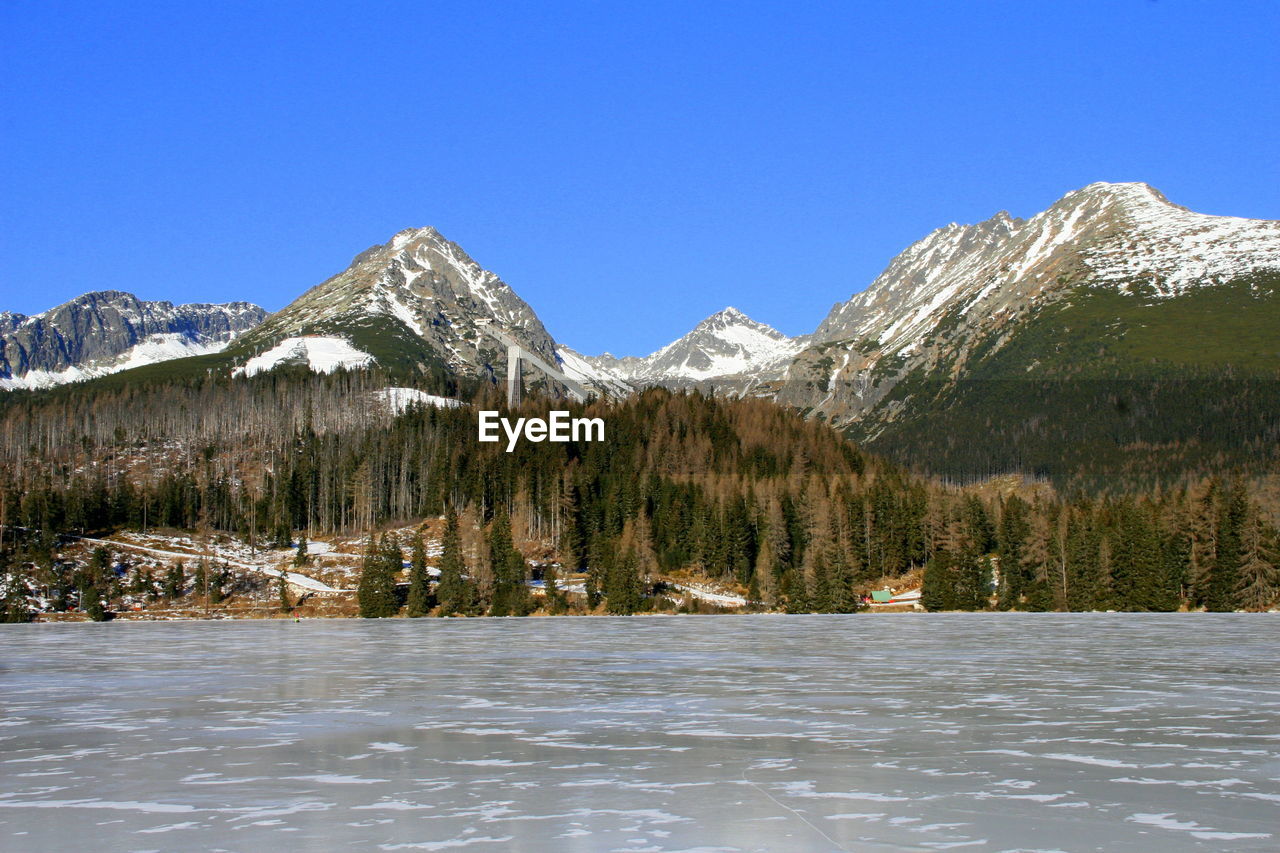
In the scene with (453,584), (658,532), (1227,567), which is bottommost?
(453,584)

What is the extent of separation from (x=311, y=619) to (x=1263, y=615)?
9125 cm

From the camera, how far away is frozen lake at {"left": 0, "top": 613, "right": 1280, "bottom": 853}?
20812 millimetres

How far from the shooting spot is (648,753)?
2944 cm

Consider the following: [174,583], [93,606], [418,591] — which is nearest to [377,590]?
[418,591]

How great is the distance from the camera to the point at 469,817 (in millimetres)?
21906

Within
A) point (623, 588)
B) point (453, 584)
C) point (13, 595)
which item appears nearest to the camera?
point (13, 595)

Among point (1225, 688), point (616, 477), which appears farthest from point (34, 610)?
point (1225, 688)

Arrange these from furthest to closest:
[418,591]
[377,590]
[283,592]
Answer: [283,592] < [377,590] < [418,591]

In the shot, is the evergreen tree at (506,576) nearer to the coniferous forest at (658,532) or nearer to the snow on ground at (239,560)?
the coniferous forest at (658,532)

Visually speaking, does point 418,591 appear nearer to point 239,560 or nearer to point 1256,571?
point 239,560

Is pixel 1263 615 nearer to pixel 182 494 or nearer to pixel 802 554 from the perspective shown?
pixel 802 554

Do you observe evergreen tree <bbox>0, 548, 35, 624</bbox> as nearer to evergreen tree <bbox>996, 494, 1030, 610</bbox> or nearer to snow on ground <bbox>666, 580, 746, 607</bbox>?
snow on ground <bbox>666, 580, 746, 607</bbox>

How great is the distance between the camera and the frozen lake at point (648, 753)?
20.8 m

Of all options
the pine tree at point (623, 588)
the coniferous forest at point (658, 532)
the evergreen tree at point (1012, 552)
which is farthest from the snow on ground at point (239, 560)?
the evergreen tree at point (1012, 552)
